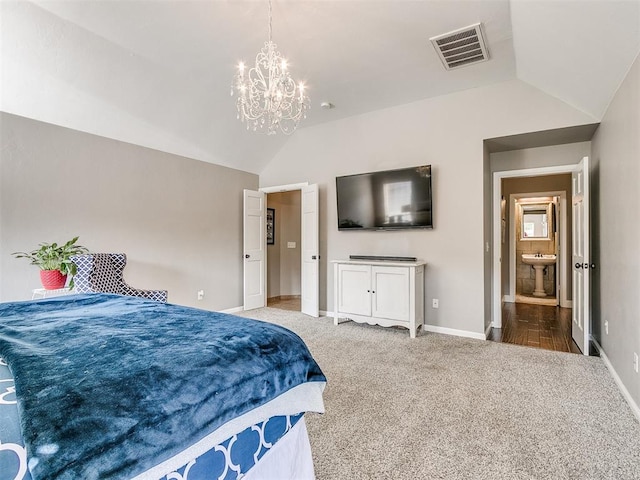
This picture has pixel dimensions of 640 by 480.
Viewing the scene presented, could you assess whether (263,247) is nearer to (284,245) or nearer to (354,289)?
(284,245)

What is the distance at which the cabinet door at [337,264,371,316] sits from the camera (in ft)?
13.6

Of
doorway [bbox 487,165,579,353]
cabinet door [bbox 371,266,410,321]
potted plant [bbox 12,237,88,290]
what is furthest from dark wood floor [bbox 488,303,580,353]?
potted plant [bbox 12,237,88,290]

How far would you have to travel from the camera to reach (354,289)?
4242 millimetres

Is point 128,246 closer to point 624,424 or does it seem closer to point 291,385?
point 291,385

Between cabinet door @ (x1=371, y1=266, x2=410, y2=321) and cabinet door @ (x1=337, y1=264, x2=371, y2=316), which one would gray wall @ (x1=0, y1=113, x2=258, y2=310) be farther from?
cabinet door @ (x1=371, y1=266, x2=410, y2=321)

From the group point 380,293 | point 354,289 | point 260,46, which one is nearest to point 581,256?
point 380,293

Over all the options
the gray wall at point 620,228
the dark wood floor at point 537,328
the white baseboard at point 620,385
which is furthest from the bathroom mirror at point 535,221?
the white baseboard at point 620,385

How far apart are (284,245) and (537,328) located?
15.4 feet

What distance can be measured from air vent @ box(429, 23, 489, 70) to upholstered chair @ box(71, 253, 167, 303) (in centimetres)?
350

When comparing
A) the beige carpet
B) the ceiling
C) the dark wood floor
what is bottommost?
the dark wood floor

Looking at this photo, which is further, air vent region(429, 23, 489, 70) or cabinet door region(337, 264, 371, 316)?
cabinet door region(337, 264, 371, 316)

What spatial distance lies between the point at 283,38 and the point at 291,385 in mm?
2920

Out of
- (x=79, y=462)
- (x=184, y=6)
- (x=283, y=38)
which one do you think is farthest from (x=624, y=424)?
(x=184, y=6)

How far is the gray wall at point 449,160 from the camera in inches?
143
